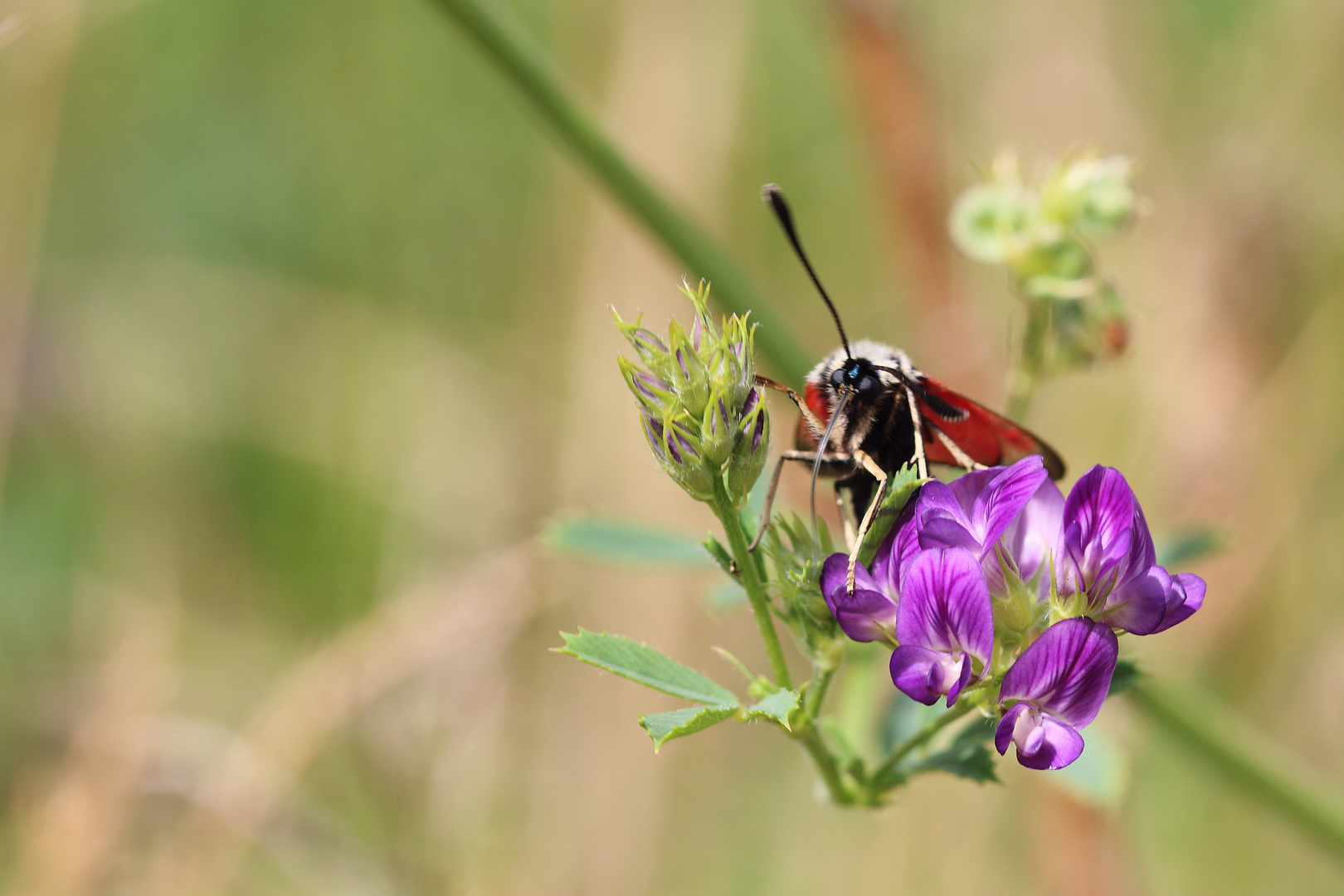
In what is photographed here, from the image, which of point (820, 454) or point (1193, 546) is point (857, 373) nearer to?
point (820, 454)

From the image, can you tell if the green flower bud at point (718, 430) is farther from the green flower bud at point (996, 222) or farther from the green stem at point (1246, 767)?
the green stem at point (1246, 767)

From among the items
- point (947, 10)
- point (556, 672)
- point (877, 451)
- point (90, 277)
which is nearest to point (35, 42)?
point (90, 277)

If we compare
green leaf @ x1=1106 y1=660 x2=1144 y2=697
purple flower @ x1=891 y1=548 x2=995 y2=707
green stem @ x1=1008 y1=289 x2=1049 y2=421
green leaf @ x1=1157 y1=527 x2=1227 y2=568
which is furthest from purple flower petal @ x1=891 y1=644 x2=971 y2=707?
green leaf @ x1=1157 y1=527 x2=1227 y2=568

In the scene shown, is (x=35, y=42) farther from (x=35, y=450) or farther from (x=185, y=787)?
(x=185, y=787)

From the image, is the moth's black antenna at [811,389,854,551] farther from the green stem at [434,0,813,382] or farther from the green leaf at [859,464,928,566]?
the green stem at [434,0,813,382]

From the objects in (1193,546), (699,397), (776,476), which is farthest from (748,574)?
(1193,546)

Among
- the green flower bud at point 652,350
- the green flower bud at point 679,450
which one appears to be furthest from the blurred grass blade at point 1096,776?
the green flower bud at point 652,350
